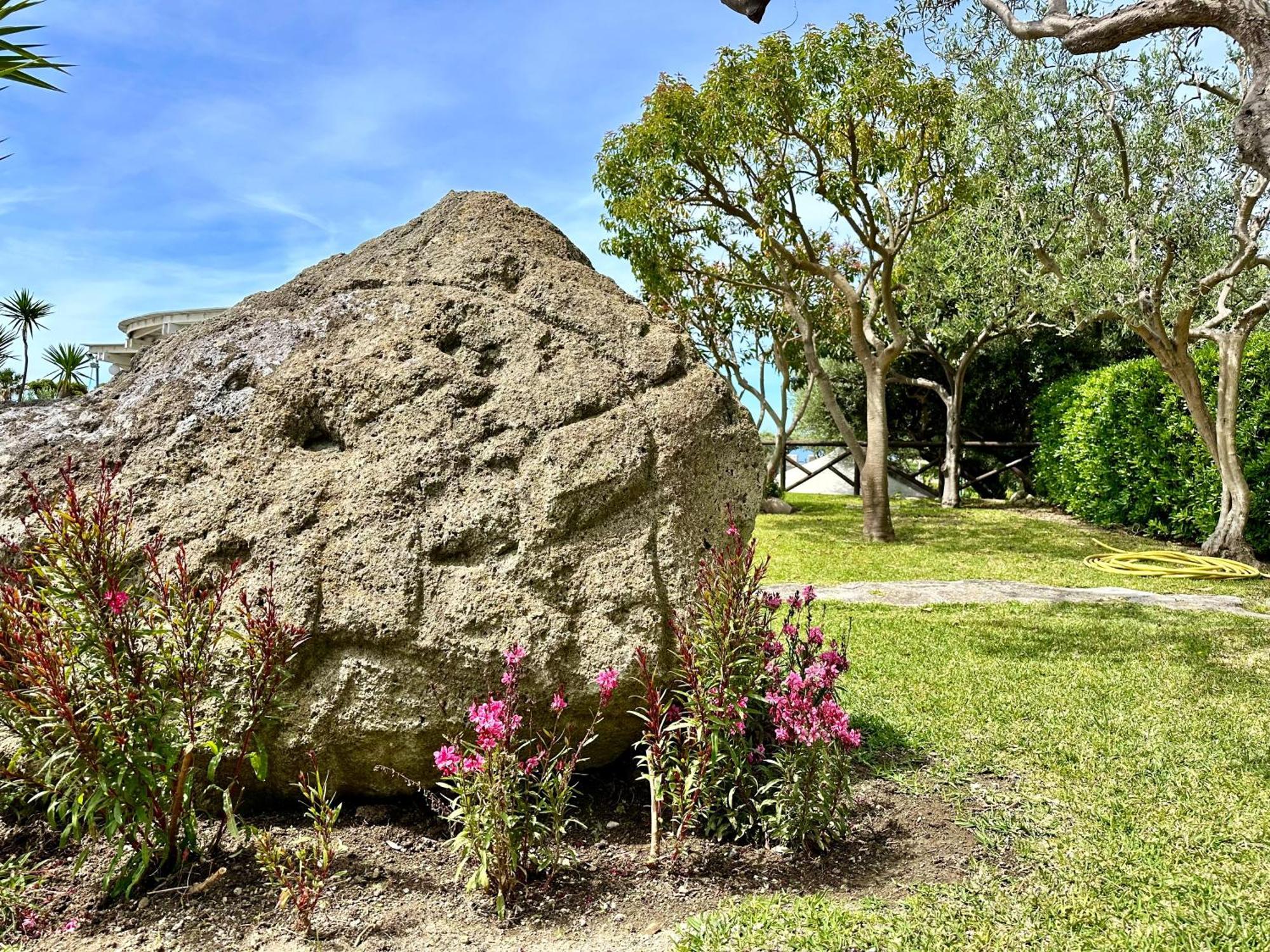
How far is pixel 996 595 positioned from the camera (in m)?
10.8

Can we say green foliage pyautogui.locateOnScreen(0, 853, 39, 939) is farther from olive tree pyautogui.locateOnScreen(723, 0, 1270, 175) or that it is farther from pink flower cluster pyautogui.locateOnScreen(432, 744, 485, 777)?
olive tree pyautogui.locateOnScreen(723, 0, 1270, 175)

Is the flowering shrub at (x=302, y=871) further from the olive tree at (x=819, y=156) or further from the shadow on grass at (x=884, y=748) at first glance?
the olive tree at (x=819, y=156)

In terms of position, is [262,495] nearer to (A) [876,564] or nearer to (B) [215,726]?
(B) [215,726]

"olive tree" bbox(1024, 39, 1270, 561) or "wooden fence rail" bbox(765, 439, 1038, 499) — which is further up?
"olive tree" bbox(1024, 39, 1270, 561)

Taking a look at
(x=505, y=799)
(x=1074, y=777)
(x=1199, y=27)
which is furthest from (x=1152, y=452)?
(x=505, y=799)

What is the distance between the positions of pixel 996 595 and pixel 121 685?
9577mm

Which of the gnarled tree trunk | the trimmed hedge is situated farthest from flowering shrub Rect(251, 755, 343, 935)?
the trimmed hedge

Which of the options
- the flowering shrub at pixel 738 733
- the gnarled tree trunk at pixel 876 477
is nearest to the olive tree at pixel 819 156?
the gnarled tree trunk at pixel 876 477

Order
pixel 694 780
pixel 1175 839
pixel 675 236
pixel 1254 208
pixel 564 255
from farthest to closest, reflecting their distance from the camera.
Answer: pixel 675 236 → pixel 1254 208 → pixel 564 255 → pixel 1175 839 → pixel 694 780

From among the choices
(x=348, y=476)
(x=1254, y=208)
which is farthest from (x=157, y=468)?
(x=1254, y=208)

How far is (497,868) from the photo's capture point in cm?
362

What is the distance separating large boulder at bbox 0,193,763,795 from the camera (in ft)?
13.5

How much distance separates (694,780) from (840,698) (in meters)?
2.99

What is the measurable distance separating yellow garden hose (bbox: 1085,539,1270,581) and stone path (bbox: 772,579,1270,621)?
1.48 metres
